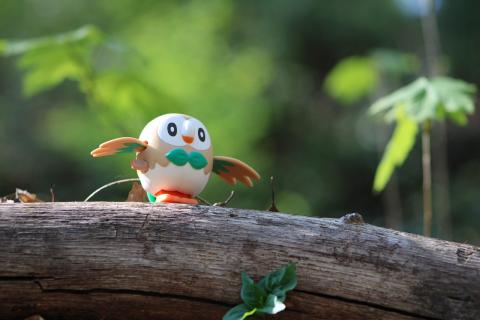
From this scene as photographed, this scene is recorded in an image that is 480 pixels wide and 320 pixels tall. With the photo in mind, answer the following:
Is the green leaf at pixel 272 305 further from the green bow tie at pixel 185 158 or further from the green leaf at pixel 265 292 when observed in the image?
the green bow tie at pixel 185 158

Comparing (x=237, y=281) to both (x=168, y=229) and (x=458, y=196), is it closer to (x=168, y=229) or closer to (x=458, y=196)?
(x=168, y=229)

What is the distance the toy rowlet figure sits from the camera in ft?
4.41

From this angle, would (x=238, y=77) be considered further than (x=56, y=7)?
No

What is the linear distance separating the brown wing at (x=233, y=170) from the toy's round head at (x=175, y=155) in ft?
0.36

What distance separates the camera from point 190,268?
4.01 feet

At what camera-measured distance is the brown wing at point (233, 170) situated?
1.47m

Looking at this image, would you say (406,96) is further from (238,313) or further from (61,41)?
(61,41)

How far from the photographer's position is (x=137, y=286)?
4.01 ft

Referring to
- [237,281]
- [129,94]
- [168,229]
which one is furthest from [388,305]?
[129,94]

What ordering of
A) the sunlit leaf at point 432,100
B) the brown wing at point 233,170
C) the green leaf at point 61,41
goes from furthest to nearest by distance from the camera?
the green leaf at point 61,41, the sunlit leaf at point 432,100, the brown wing at point 233,170

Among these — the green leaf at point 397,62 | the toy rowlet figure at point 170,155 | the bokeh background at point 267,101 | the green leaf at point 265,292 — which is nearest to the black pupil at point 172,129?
the toy rowlet figure at point 170,155

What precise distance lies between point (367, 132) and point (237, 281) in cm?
493

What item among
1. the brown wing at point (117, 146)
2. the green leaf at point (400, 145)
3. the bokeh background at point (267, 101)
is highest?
the bokeh background at point (267, 101)

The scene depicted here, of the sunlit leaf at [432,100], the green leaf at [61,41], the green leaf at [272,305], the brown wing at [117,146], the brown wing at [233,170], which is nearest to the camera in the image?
the green leaf at [272,305]
